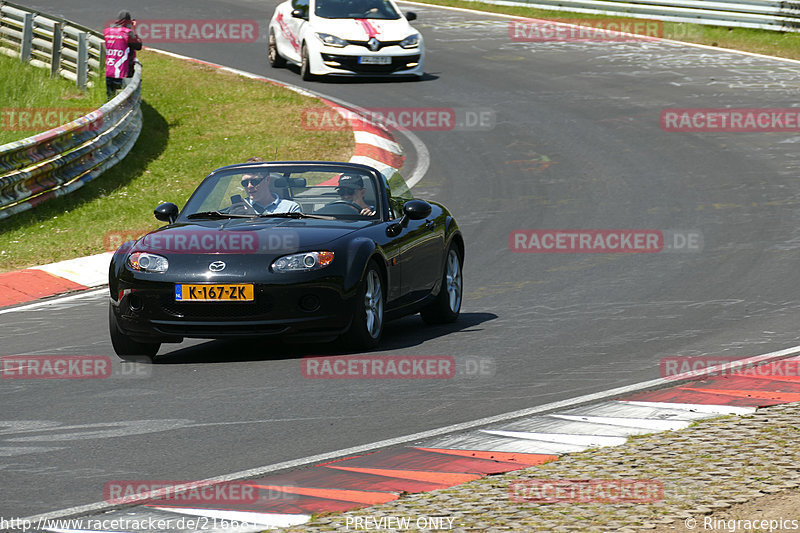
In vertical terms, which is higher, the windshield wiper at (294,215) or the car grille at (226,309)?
the windshield wiper at (294,215)

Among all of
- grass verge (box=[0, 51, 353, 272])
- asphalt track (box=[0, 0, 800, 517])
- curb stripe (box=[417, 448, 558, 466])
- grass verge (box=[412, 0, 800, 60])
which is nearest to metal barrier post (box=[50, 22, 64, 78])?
grass verge (box=[0, 51, 353, 272])

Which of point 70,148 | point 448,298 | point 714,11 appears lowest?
point 70,148

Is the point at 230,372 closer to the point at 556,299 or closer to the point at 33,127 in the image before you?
the point at 556,299

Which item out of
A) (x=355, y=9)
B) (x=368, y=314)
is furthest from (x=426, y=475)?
(x=355, y=9)

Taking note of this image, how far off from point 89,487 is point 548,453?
87.4 inches

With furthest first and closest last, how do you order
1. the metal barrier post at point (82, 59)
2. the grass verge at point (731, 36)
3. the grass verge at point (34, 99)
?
1. the grass verge at point (731, 36)
2. the metal barrier post at point (82, 59)
3. the grass verge at point (34, 99)

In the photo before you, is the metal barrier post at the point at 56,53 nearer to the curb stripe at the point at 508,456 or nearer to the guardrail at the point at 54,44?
the guardrail at the point at 54,44

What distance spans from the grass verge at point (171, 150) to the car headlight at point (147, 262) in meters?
4.91

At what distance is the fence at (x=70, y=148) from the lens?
15.5 metres

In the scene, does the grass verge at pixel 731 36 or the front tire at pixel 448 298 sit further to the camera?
the grass verge at pixel 731 36

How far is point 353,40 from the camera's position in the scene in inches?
962

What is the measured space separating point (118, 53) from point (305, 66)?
4636 millimetres

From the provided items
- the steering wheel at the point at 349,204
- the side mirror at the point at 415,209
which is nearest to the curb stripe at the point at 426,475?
the side mirror at the point at 415,209

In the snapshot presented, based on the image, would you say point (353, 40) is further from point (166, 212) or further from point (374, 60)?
point (166, 212)
